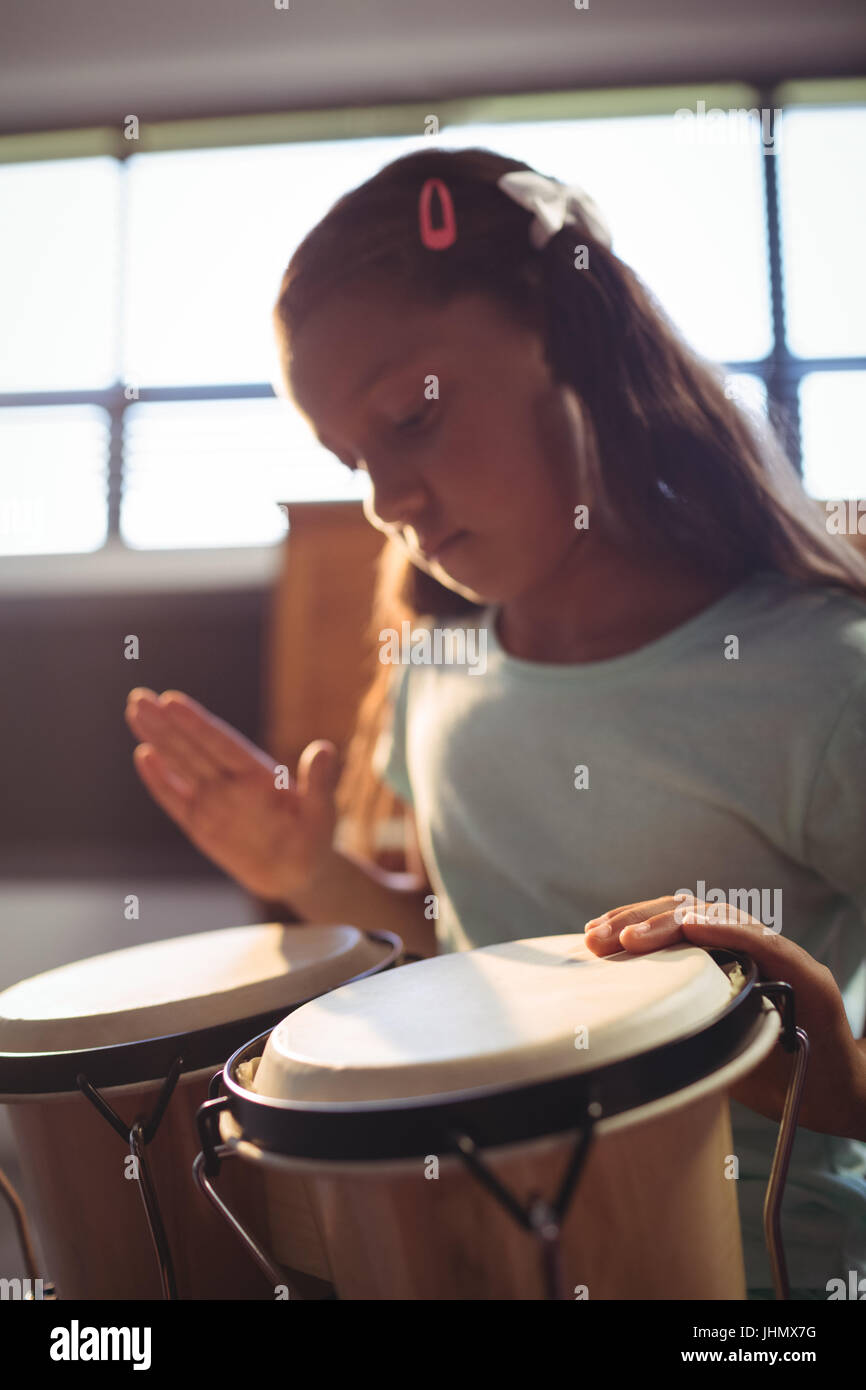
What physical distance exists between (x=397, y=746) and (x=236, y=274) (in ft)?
5.97

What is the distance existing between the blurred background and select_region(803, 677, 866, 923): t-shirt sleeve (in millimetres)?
804

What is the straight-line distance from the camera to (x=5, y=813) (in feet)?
8.77

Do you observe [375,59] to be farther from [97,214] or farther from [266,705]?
[266,705]

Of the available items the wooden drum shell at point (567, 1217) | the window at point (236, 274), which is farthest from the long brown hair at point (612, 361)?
the window at point (236, 274)

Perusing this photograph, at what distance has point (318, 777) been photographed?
67 cm

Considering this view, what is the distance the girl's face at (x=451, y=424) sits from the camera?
556 mm

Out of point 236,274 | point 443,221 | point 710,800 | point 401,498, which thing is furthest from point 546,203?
point 236,274

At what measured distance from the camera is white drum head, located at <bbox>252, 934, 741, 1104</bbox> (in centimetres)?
26

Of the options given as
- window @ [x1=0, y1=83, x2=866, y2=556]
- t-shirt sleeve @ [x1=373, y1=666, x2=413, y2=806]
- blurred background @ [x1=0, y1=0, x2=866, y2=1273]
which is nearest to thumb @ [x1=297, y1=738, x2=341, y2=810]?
t-shirt sleeve @ [x1=373, y1=666, x2=413, y2=806]

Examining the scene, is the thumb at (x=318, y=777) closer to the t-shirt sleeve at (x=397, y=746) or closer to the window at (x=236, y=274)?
the t-shirt sleeve at (x=397, y=746)

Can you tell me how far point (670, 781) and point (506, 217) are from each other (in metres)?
0.42

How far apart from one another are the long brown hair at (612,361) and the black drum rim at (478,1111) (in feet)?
1.34

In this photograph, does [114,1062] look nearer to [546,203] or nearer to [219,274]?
[546,203]

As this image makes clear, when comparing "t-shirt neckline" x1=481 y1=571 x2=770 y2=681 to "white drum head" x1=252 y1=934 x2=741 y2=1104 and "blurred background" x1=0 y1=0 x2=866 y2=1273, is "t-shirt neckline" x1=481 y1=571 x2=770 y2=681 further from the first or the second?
"blurred background" x1=0 y1=0 x2=866 y2=1273
